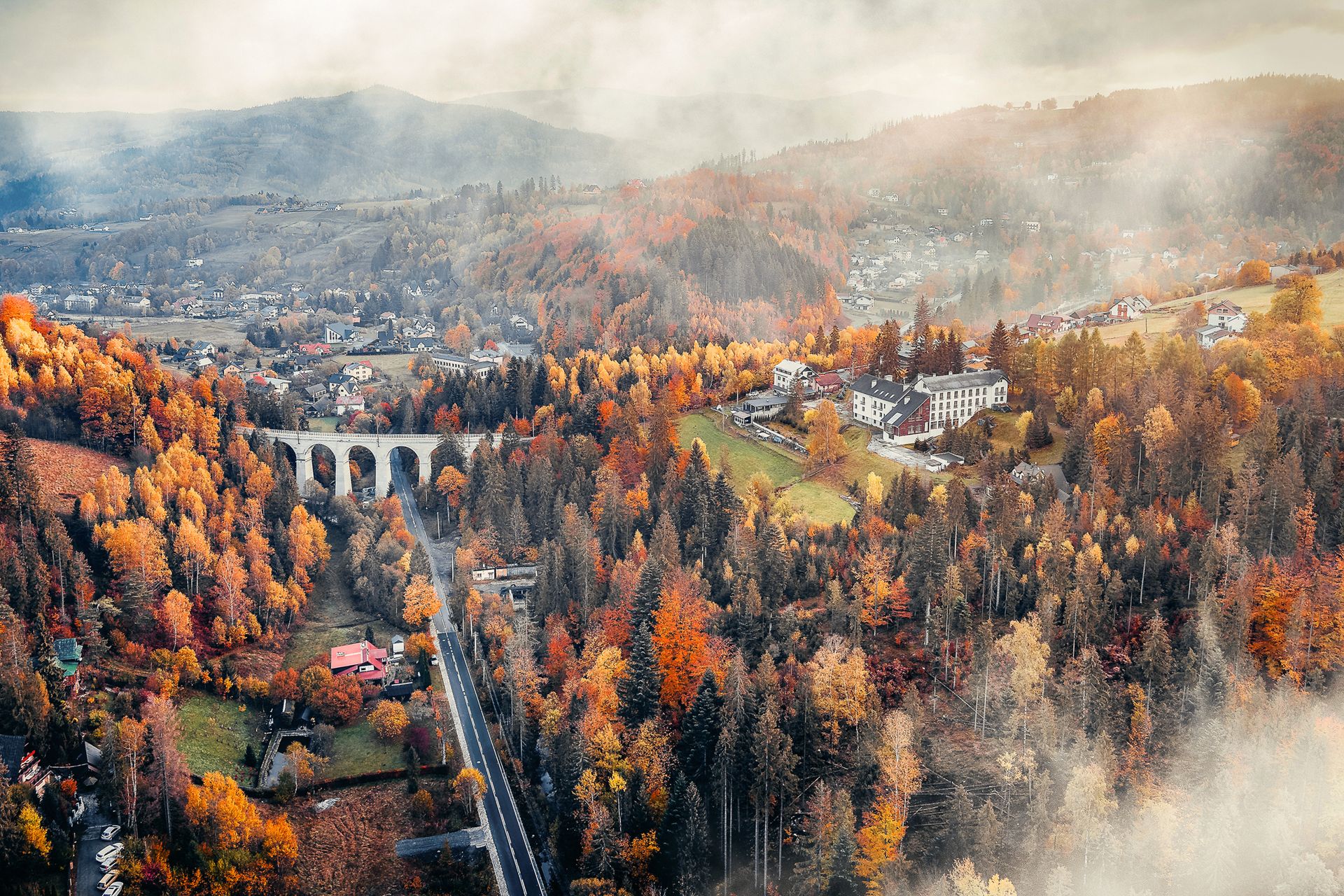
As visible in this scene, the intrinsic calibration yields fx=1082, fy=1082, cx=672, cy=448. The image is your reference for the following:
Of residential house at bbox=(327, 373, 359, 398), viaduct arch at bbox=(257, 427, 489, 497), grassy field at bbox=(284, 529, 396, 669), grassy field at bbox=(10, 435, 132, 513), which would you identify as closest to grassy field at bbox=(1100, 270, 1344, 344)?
viaduct arch at bbox=(257, 427, 489, 497)

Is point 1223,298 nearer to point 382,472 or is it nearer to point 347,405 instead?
point 382,472

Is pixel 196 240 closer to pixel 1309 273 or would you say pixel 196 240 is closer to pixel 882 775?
pixel 1309 273

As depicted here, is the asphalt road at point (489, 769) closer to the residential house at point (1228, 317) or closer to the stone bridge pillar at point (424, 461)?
the stone bridge pillar at point (424, 461)

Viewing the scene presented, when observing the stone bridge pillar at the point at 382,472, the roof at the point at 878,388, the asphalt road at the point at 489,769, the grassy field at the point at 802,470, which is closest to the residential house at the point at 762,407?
the grassy field at the point at 802,470

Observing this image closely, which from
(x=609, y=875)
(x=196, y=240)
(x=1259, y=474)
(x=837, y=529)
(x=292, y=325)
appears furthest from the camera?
(x=196, y=240)

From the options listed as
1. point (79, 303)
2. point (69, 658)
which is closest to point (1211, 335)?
point (69, 658)

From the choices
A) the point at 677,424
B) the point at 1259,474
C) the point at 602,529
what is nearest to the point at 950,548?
the point at 1259,474

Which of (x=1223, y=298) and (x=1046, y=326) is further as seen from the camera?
(x=1046, y=326)
